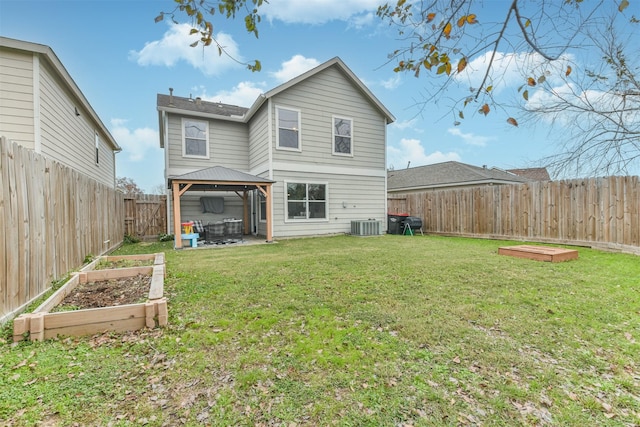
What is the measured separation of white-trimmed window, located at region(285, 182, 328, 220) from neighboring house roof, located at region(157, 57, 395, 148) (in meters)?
3.44

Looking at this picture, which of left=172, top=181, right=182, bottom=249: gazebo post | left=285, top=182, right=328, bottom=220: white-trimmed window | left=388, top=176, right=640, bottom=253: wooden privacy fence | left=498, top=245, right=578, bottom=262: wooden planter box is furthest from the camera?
left=285, top=182, right=328, bottom=220: white-trimmed window

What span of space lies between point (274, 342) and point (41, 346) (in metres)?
2.08

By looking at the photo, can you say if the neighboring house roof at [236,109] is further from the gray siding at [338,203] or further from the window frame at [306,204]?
the window frame at [306,204]

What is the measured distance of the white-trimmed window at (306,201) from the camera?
10992mm

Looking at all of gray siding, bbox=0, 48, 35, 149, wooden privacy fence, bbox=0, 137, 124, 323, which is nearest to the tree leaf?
wooden privacy fence, bbox=0, 137, 124, 323

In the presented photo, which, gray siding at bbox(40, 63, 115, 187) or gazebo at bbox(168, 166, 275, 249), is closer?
gray siding at bbox(40, 63, 115, 187)

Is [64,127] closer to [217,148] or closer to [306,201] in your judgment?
[217,148]

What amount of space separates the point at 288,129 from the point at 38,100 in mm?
6805

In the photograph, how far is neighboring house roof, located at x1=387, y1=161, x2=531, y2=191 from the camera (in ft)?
53.8

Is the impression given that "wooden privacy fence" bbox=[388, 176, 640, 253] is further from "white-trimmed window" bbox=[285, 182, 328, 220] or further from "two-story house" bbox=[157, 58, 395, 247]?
"white-trimmed window" bbox=[285, 182, 328, 220]

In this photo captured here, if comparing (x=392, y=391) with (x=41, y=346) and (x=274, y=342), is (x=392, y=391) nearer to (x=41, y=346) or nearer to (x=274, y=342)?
(x=274, y=342)

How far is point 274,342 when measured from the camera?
2730 millimetres

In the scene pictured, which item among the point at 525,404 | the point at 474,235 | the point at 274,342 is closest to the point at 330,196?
the point at 474,235

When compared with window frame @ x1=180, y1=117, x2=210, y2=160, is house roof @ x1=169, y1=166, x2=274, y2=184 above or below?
below
